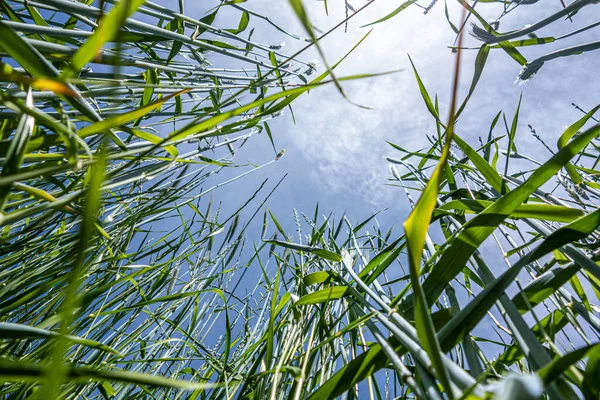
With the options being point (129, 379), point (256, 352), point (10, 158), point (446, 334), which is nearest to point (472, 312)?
point (446, 334)

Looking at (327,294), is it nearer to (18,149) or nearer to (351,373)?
(351,373)

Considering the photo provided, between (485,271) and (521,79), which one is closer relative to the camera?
(485,271)

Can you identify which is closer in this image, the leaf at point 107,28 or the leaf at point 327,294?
the leaf at point 107,28


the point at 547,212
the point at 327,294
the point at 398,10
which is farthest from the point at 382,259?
the point at 398,10

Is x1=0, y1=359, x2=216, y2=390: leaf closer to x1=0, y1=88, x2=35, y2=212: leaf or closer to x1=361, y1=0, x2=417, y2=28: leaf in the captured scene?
x1=0, y1=88, x2=35, y2=212: leaf

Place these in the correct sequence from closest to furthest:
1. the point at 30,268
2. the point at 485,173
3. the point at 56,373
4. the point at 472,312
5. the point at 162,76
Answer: the point at 56,373
the point at 472,312
the point at 485,173
the point at 30,268
the point at 162,76

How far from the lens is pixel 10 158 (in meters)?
0.25

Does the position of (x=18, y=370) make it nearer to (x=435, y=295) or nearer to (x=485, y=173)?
(x=435, y=295)

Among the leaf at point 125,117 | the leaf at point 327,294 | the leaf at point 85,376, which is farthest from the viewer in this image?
the leaf at point 327,294

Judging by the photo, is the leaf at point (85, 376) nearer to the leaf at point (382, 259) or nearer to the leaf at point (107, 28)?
the leaf at point (107, 28)

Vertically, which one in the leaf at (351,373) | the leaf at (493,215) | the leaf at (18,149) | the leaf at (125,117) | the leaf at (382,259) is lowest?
the leaf at (351,373)

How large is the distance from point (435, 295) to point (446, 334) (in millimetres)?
62

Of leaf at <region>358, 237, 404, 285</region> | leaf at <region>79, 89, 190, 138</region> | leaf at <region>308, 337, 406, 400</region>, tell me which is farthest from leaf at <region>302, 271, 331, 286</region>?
leaf at <region>79, 89, 190, 138</region>

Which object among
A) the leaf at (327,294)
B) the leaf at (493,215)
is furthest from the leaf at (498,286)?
the leaf at (327,294)
